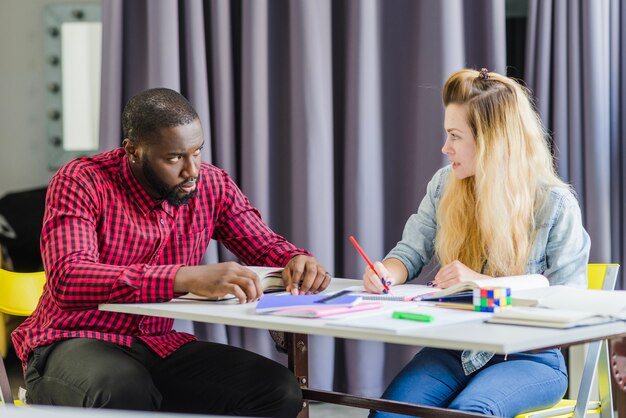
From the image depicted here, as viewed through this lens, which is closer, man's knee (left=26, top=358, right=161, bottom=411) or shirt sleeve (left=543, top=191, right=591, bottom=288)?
man's knee (left=26, top=358, right=161, bottom=411)

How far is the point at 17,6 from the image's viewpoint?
11.1 feet

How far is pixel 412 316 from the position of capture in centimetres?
130

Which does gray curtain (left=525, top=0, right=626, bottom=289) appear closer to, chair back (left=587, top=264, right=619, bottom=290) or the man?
chair back (left=587, top=264, right=619, bottom=290)

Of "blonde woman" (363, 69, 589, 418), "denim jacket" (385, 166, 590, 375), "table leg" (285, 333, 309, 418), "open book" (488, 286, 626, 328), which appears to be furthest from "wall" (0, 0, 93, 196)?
"open book" (488, 286, 626, 328)

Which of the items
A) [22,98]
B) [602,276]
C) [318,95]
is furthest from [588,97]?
[22,98]

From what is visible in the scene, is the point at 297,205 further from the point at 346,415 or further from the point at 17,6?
the point at 17,6

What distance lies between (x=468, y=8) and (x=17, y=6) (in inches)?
72.7

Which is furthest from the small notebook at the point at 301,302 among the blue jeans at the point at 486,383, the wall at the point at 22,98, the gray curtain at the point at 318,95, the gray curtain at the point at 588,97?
the wall at the point at 22,98

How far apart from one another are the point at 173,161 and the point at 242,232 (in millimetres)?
337

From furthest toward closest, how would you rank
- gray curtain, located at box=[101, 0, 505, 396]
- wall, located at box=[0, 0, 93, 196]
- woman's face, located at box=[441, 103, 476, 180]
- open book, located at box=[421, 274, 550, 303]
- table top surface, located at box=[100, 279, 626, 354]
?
wall, located at box=[0, 0, 93, 196] → gray curtain, located at box=[101, 0, 505, 396] → woman's face, located at box=[441, 103, 476, 180] → open book, located at box=[421, 274, 550, 303] → table top surface, located at box=[100, 279, 626, 354]

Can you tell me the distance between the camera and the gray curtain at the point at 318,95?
293 cm

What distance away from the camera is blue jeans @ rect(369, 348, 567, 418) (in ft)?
5.40

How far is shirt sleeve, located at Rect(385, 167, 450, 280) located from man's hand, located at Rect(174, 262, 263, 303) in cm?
58

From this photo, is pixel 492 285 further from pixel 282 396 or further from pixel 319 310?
pixel 282 396
